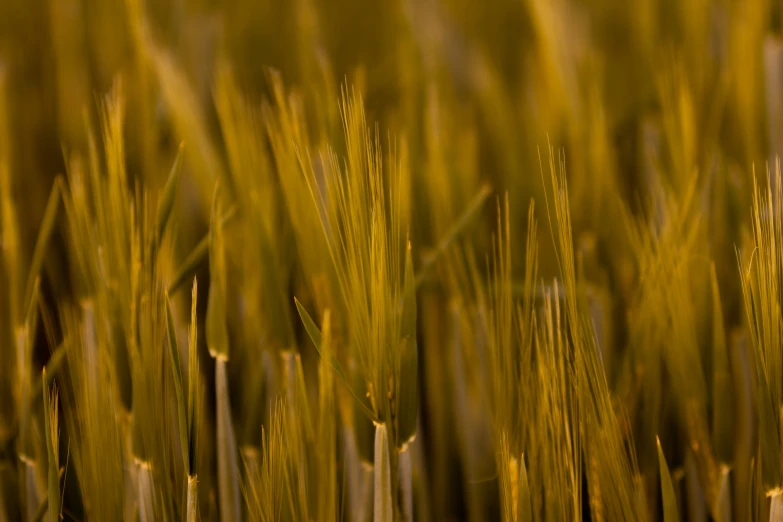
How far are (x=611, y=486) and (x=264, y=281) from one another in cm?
19

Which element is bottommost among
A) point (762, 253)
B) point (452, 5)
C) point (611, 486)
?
point (611, 486)

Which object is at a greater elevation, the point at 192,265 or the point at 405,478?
the point at 192,265

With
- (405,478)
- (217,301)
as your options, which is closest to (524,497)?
(405,478)

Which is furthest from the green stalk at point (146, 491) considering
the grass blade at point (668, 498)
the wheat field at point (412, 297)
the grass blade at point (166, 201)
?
the grass blade at point (668, 498)

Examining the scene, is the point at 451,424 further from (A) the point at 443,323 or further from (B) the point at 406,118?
(B) the point at 406,118

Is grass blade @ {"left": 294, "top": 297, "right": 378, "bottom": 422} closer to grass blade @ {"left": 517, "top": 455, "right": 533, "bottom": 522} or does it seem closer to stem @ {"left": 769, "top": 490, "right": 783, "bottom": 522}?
grass blade @ {"left": 517, "top": 455, "right": 533, "bottom": 522}

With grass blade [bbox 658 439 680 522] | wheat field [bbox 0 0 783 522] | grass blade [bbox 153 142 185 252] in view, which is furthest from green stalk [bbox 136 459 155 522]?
grass blade [bbox 658 439 680 522]

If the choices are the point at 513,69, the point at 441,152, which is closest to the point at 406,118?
the point at 441,152

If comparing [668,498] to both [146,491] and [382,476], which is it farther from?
[146,491]

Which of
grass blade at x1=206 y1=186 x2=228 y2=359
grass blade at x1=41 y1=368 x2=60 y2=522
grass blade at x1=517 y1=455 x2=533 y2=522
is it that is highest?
grass blade at x1=206 y1=186 x2=228 y2=359

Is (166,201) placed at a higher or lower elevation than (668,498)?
higher

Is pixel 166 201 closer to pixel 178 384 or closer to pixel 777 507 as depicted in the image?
pixel 178 384

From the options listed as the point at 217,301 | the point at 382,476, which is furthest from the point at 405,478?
the point at 217,301

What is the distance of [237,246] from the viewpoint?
16.7 inches
